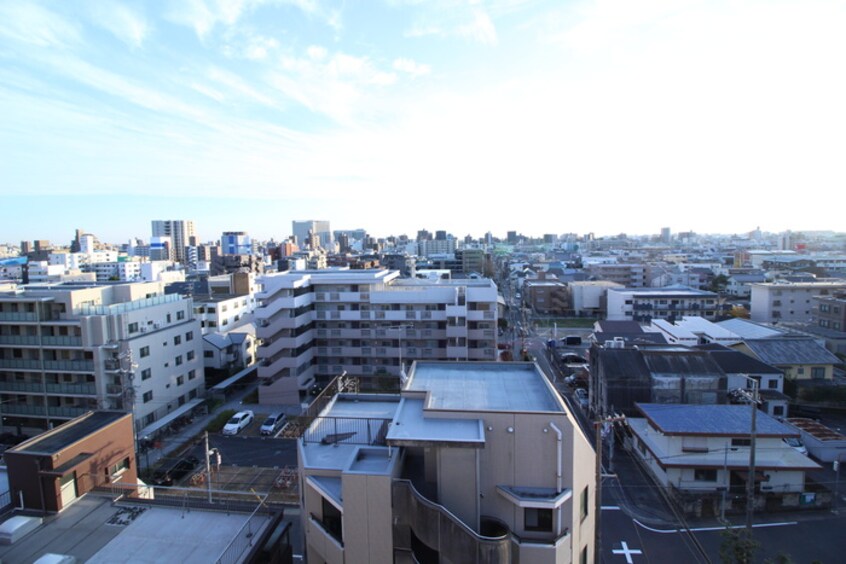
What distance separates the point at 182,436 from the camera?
56.5ft

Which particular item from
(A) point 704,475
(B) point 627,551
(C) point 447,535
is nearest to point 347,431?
(C) point 447,535

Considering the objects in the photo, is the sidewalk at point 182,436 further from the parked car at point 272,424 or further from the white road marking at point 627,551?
the white road marking at point 627,551

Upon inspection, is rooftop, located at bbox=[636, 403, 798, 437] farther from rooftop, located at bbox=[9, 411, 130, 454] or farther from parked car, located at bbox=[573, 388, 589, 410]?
rooftop, located at bbox=[9, 411, 130, 454]

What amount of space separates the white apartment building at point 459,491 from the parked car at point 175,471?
366 inches

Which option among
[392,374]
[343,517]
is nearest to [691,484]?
[343,517]

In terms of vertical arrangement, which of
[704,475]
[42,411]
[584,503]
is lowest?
[704,475]

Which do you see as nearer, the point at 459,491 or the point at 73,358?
the point at 459,491

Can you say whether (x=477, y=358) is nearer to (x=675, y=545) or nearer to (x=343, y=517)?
(x=675, y=545)

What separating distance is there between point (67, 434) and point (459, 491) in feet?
22.6

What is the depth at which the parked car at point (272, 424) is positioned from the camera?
1702 cm

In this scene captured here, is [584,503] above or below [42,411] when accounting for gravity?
above

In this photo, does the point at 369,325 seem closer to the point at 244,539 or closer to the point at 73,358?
the point at 73,358

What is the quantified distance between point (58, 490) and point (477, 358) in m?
17.1

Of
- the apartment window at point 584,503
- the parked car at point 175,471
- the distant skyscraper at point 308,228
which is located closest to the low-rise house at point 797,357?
the apartment window at point 584,503
